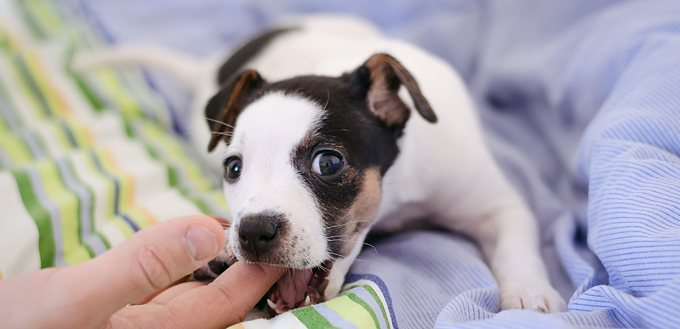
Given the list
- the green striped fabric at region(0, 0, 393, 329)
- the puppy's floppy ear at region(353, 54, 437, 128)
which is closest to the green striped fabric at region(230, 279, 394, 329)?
the green striped fabric at region(0, 0, 393, 329)

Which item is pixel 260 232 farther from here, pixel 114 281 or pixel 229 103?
pixel 229 103

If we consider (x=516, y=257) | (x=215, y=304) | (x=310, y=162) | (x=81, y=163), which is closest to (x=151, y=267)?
(x=215, y=304)

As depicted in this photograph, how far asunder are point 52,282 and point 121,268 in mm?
146

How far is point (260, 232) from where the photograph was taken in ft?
4.32

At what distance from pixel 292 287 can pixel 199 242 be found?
481mm

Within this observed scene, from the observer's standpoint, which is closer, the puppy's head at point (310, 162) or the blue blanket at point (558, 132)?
the blue blanket at point (558, 132)

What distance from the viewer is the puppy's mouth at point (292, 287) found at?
4.66 ft

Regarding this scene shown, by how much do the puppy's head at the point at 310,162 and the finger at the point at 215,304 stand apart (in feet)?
0.20

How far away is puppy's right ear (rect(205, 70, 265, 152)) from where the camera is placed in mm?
1860

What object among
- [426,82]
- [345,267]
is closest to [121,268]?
[345,267]

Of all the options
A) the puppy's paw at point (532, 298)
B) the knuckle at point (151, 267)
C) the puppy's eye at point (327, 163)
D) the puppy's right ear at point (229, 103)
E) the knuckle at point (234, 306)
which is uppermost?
the puppy's right ear at point (229, 103)

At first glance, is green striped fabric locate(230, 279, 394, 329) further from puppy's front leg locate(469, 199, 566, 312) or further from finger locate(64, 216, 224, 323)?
puppy's front leg locate(469, 199, 566, 312)

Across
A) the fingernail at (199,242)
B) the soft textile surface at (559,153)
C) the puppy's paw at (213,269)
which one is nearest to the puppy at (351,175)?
the puppy's paw at (213,269)

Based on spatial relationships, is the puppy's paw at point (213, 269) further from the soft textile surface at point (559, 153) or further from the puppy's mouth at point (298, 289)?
the soft textile surface at point (559, 153)
